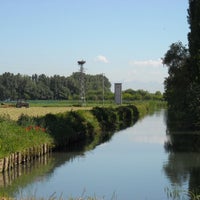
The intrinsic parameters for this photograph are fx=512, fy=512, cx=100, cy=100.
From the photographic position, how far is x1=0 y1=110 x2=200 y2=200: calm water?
64.8ft

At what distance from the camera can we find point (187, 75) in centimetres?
4431

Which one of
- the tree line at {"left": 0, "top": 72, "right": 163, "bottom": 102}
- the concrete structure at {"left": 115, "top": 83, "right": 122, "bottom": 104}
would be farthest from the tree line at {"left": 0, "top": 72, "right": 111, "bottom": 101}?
the concrete structure at {"left": 115, "top": 83, "right": 122, "bottom": 104}

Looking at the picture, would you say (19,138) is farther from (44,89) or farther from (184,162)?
(44,89)

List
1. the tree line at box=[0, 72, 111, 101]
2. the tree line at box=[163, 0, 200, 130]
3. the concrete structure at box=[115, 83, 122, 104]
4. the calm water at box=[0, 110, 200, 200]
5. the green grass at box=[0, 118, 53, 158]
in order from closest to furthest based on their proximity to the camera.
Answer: the calm water at box=[0, 110, 200, 200] → the green grass at box=[0, 118, 53, 158] → the tree line at box=[163, 0, 200, 130] → the concrete structure at box=[115, 83, 122, 104] → the tree line at box=[0, 72, 111, 101]

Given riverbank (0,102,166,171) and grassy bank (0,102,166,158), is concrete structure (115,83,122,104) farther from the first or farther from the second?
riverbank (0,102,166,171)

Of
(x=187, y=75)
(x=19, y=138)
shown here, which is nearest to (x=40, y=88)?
(x=187, y=75)

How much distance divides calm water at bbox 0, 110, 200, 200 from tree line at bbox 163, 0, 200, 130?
9.03m

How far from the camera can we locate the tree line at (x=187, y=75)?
130 ft

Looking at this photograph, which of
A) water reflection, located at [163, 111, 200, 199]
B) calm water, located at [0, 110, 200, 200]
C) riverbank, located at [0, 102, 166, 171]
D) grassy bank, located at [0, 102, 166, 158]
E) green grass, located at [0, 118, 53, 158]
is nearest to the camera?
calm water, located at [0, 110, 200, 200]

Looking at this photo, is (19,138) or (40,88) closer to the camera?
(19,138)

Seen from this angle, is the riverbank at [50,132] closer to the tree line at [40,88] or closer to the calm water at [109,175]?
the calm water at [109,175]

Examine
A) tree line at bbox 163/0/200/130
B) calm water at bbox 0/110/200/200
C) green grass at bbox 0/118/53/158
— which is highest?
tree line at bbox 163/0/200/130

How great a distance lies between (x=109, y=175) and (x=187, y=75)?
72.8 feet

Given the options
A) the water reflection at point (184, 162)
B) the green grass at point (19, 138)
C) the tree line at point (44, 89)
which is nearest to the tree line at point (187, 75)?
the water reflection at point (184, 162)
